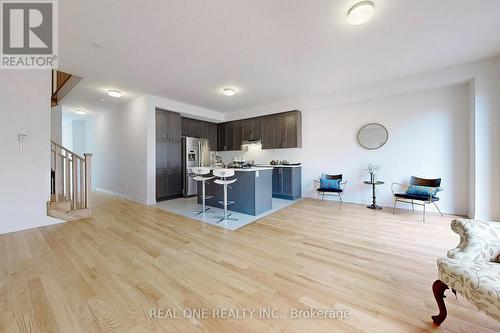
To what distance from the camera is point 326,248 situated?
Answer: 8.02 ft

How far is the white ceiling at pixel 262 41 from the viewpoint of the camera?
212 cm

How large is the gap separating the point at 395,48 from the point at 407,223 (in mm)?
2898

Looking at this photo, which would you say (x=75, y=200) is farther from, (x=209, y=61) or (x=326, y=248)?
(x=326, y=248)

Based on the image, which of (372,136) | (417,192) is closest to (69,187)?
(372,136)

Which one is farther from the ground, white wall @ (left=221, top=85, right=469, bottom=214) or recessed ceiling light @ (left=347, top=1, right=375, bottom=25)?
recessed ceiling light @ (left=347, top=1, right=375, bottom=25)

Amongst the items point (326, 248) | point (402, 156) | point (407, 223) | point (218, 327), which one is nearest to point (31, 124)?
point (218, 327)

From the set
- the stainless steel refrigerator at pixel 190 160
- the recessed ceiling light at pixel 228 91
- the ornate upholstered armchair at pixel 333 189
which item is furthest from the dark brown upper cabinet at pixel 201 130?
the ornate upholstered armchair at pixel 333 189

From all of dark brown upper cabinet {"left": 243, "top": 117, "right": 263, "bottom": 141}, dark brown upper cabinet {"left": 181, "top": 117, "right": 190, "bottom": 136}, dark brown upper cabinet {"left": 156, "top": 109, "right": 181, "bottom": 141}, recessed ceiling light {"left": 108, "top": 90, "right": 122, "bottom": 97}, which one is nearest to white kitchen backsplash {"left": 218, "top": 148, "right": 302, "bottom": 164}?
dark brown upper cabinet {"left": 243, "top": 117, "right": 263, "bottom": 141}

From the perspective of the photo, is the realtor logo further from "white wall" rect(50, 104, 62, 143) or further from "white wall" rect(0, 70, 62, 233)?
"white wall" rect(50, 104, 62, 143)

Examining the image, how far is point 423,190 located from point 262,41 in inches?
158

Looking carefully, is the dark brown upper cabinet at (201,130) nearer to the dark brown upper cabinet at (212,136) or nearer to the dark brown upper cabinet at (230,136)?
the dark brown upper cabinet at (212,136)

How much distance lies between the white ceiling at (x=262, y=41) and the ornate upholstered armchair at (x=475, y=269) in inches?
90.7

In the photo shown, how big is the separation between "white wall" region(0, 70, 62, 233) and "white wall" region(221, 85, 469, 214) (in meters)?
5.62

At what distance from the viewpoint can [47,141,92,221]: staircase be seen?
3.54m
